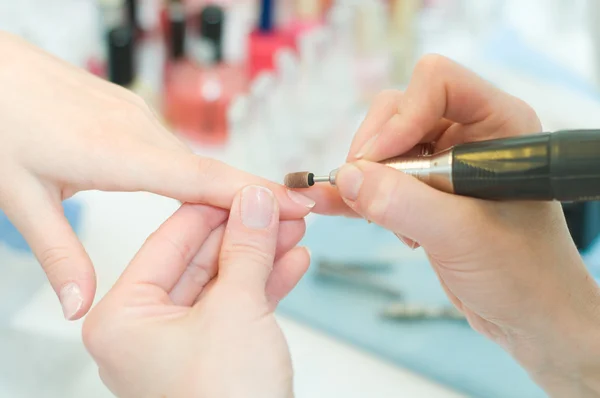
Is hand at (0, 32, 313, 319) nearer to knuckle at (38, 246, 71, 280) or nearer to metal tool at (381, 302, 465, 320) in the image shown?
knuckle at (38, 246, 71, 280)

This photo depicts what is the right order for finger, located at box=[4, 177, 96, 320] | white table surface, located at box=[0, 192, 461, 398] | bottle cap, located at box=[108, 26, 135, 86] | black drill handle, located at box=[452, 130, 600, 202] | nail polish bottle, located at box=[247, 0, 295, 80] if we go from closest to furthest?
black drill handle, located at box=[452, 130, 600, 202] < finger, located at box=[4, 177, 96, 320] < white table surface, located at box=[0, 192, 461, 398] < bottle cap, located at box=[108, 26, 135, 86] < nail polish bottle, located at box=[247, 0, 295, 80]

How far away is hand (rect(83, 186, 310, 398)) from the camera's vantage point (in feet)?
1.59

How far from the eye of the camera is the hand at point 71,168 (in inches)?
23.6

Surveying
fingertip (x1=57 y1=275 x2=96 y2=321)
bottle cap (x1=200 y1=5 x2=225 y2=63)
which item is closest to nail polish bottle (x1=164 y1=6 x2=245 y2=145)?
bottle cap (x1=200 y1=5 x2=225 y2=63)

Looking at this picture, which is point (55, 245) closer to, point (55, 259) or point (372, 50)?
point (55, 259)

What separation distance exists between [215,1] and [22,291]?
0.62 metres

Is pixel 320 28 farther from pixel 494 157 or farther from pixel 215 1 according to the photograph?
pixel 494 157

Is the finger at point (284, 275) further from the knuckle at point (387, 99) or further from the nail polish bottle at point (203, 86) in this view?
the nail polish bottle at point (203, 86)

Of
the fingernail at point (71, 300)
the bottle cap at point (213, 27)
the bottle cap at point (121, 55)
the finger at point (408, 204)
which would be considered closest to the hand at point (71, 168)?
the fingernail at point (71, 300)

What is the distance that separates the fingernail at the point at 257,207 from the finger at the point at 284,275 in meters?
0.05

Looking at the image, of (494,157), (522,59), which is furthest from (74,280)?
(522,59)

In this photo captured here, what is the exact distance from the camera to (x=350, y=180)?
0.55 metres

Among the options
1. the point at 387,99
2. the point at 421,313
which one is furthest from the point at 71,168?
the point at 421,313

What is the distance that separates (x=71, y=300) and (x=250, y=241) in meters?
Answer: 0.16
